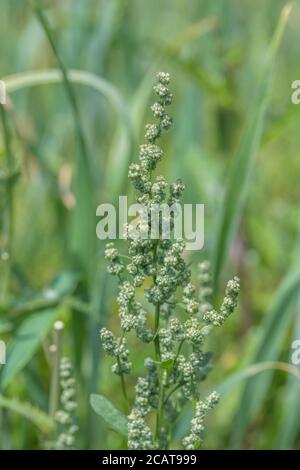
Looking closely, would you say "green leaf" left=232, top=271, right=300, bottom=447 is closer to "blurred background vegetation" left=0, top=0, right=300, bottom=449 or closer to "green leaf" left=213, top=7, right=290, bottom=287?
"blurred background vegetation" left=0, top=0, right=300, bottom=449

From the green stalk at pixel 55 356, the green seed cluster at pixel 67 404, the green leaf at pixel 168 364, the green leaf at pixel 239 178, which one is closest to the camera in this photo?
the green leaf at pixel 168 364

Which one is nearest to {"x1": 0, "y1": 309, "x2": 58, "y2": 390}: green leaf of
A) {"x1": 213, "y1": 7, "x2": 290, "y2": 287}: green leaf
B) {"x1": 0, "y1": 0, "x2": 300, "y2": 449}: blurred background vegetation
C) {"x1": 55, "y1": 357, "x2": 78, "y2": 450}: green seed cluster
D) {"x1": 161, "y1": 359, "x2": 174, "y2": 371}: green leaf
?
{"x1": 0, "y1": 0, "x2": 300, "y2": 449}: blurred background vegetation

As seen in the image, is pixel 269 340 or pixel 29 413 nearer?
pixel 29 413

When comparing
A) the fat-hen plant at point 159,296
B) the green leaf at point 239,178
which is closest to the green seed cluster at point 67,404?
the fat-hen plant at point 159,296

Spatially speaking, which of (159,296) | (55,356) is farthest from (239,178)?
(159,296)

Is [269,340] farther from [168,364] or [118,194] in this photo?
[168,364]

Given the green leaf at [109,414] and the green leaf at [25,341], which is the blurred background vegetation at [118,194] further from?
the green leaf at [109,414]

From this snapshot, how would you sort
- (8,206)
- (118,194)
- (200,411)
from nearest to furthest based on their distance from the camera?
(200,411) < (8,206) < (118,194)
